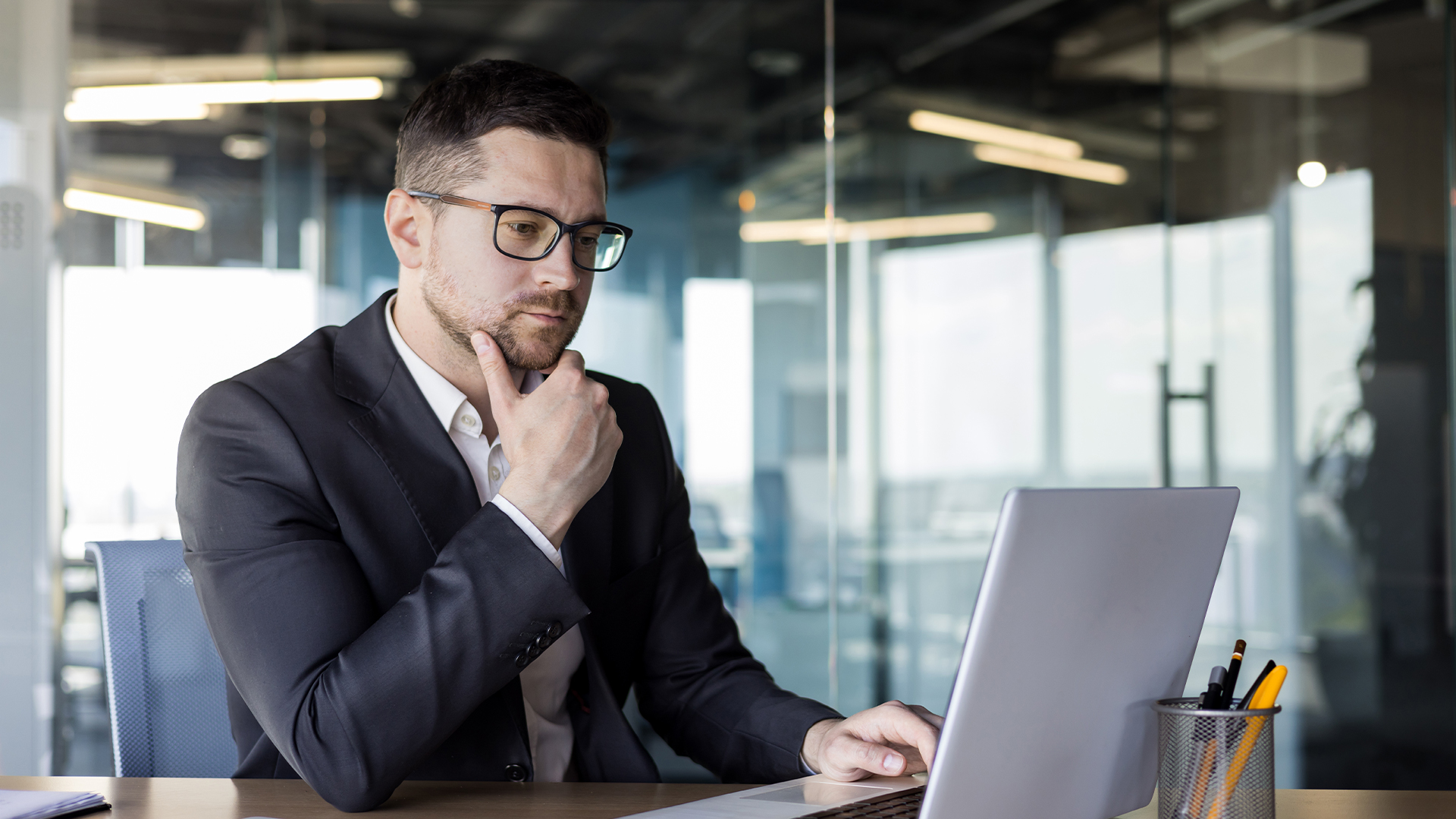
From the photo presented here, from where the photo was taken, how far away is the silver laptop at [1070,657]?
29.9 inches

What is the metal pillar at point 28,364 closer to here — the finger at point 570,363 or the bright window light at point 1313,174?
the finger at point 570,363

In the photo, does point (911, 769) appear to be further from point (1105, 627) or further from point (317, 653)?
point (317, 653)

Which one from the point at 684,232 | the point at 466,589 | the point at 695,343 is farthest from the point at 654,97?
the point at 466,589

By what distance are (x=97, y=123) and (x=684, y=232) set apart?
174cm

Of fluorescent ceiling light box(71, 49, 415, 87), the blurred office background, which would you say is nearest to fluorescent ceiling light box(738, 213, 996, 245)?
the blurred office background

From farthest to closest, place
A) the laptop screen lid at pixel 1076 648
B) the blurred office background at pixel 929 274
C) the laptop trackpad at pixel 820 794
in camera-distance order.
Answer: the blurred office background at pixel 929 274 < the laptop trackpad at pixel 820 794 < the laptop screen lid at pixel 1076 648

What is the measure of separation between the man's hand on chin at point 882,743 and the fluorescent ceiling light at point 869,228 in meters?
2.59

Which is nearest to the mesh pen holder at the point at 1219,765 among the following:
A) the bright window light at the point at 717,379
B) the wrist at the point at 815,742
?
the wrist at the point at 815,742

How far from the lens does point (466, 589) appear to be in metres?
1.08

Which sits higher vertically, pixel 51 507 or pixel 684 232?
pixel 684 232

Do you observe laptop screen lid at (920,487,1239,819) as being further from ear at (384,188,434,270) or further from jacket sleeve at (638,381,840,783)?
ear at (384,188,434,270)

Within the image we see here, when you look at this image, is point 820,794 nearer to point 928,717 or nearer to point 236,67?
point 928,717

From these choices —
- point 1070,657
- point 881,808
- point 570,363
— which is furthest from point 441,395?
point 1070,657

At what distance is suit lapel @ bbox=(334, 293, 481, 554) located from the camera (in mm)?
1308
